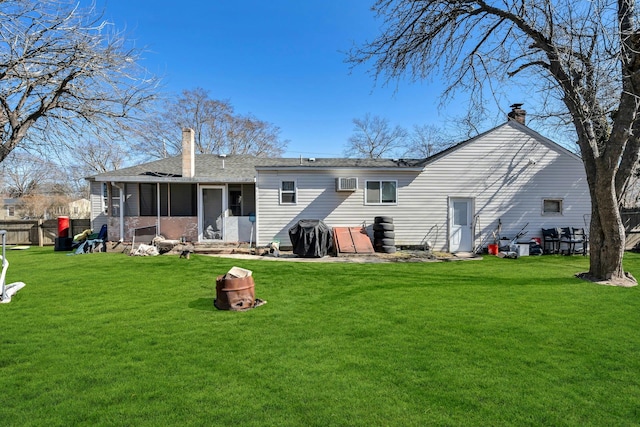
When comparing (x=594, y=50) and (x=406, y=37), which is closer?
(x=594, y=50)

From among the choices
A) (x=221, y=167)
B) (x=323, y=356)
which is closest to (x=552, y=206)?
(x=323, y=356)

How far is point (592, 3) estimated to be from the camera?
194 inches

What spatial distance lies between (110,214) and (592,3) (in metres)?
14.6

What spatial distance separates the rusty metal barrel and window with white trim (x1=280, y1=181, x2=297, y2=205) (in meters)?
7.01

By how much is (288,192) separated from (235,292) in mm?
7258

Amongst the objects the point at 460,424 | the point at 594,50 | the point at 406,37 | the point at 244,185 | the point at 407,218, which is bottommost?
the point at 460,424

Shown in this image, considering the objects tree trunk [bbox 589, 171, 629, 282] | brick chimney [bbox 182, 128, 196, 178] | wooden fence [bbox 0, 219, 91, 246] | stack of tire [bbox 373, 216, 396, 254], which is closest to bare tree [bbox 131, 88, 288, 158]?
wooden fence [bbox 0, 219, 91, 246]

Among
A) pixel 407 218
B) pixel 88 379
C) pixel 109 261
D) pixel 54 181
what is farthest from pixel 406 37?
pixel 54 181

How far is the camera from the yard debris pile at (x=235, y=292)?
5062 mm

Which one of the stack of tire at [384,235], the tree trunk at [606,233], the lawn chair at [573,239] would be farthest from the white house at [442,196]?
the tree trunk at [606,233]

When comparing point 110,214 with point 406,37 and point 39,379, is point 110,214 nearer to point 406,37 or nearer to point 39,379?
point 39,379

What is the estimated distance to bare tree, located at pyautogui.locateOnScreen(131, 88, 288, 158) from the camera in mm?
26109

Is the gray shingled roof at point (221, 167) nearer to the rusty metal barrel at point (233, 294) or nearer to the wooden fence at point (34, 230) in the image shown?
the wooden fence at point (34, 230)

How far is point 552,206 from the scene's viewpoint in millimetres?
12500
